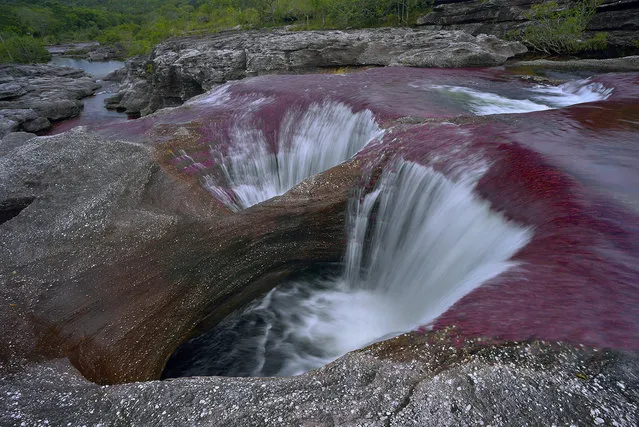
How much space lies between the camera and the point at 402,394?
3.38 m

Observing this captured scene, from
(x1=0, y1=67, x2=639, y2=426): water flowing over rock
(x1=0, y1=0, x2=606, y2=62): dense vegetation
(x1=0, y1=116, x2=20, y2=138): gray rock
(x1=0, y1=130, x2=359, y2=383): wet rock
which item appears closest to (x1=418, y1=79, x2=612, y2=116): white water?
(x1=0, y1=67, x2=639, y2=426): water flowing over rock

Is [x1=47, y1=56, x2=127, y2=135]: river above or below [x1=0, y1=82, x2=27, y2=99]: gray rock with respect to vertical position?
below

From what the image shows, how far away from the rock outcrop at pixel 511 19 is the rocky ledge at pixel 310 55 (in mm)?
4934

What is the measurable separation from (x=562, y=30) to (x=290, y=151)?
2004cm

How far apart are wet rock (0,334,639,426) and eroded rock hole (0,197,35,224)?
4577 millimetres

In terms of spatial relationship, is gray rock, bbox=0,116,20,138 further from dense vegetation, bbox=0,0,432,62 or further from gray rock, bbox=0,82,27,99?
dense vegetation, bbox=0,0,432,62

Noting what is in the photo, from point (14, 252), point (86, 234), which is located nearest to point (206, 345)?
point (86, 234)

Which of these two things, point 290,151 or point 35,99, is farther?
point 35,99

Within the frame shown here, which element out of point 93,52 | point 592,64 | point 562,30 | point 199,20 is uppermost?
point 199,20

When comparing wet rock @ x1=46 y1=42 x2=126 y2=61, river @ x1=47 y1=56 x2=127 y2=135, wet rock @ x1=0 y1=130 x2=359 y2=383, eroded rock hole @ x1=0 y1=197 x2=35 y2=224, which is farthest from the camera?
wet rock @ x1=46 y1=42 x2=126 y2=61

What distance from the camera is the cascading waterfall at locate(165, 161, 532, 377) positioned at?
6.51 m

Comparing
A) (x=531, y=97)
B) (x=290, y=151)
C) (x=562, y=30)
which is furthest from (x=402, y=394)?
(x=562, y=30)

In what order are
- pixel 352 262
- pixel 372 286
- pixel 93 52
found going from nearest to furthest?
pixel 372 286, pixel 352 262, pixel 93 52

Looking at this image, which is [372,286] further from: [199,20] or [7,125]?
[199,20]
